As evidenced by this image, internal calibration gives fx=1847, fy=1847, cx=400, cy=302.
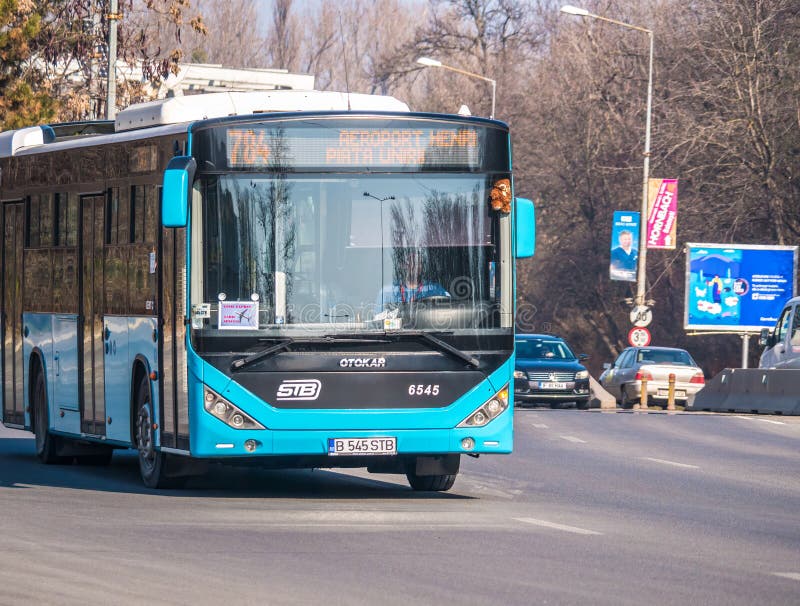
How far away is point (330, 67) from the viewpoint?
95.8m

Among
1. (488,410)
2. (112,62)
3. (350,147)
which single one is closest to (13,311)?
(350,147)

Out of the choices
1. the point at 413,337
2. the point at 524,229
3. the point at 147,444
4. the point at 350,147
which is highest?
the point at 350,147

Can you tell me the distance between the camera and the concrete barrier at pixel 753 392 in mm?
33312

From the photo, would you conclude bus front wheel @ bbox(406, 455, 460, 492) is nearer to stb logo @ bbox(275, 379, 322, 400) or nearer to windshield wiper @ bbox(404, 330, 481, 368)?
windshield wiper @ bbox(404, 330, 481, 368)

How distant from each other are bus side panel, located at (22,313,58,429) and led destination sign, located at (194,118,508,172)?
4353mm

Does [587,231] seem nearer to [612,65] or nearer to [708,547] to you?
[612,65]

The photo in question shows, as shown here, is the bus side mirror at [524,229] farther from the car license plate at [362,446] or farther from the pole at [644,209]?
the pole at [644,209]

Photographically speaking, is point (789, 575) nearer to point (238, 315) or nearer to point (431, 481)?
point (238, 315)

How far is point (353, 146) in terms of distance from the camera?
13.9m

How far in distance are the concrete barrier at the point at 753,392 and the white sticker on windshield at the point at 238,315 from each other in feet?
68.7

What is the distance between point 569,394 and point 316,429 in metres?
24.3

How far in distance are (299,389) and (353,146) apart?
1883 mm

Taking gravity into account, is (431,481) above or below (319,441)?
below

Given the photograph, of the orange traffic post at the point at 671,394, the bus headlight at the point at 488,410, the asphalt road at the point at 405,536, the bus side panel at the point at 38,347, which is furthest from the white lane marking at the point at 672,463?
the orange traffic post at the point at 671,394
